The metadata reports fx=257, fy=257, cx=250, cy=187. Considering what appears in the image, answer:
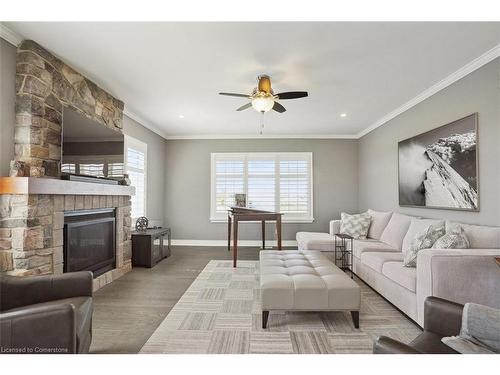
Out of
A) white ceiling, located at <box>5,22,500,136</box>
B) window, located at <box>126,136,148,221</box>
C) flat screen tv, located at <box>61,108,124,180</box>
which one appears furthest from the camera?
window, located at <box>126,136,148,221</box>

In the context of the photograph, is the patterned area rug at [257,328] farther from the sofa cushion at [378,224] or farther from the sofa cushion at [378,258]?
the sofa cushion at [378,224]

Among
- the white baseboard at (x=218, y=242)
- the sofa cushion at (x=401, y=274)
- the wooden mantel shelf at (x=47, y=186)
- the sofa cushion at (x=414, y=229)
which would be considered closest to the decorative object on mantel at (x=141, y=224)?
the wooden mantel shelf at (x=47, y=186)

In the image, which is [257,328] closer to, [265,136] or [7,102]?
[7,102]

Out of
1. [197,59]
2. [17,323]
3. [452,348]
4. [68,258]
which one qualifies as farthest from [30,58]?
[452,348]

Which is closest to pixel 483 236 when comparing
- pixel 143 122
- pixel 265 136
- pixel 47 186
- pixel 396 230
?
pixel 396 230

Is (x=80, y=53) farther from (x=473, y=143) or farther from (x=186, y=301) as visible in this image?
(x=473, y=143)

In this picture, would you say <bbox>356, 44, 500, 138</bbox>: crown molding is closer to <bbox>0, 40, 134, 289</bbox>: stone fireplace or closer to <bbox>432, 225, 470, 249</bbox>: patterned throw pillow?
<bbox>432, 225, 470, 249</bbox>: patterned throw pillow

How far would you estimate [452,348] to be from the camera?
1185 mm

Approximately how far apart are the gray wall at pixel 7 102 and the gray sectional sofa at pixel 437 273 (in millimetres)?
3815

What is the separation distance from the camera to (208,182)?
6281 millimetres

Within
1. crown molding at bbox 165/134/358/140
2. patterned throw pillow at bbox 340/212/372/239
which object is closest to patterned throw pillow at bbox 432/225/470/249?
patterned throw pillow at bbox 340/212/372/239

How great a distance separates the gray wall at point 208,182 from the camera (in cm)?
620

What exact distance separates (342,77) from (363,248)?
2.33 metres

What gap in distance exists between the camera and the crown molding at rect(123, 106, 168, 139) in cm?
440
